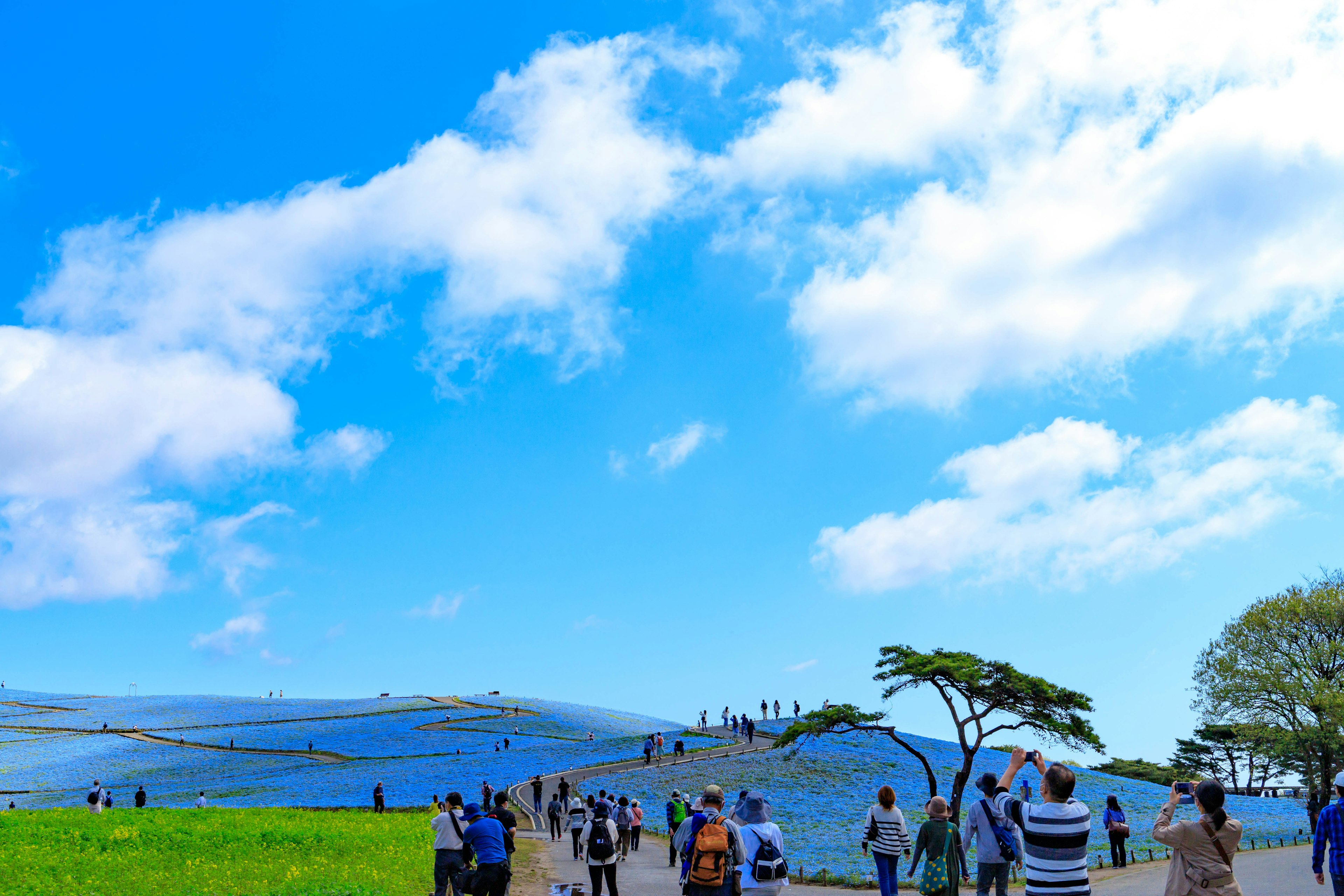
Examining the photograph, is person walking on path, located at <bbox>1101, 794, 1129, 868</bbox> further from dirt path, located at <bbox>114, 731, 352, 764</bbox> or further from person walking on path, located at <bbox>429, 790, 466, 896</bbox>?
dirt path, located at <bbox>114, 731, 352, 764</bbox>

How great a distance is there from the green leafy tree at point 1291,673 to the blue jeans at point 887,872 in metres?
39.0

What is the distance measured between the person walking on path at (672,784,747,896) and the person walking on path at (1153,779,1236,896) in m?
4.12

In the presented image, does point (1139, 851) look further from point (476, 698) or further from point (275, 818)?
point (476, 698)

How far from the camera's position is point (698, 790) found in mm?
46969

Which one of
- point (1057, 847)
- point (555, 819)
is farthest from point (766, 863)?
point (555, 819)

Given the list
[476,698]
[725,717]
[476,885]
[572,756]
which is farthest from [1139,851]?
[476,698]

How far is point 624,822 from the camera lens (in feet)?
93.2

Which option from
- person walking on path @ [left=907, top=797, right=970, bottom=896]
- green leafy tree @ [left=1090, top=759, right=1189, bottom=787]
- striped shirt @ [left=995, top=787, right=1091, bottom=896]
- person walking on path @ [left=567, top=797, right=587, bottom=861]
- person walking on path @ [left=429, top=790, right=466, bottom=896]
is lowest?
green leafy tree @ [left=1090, top=759, right=1189, bottom=787]

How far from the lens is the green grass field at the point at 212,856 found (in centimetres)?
1933

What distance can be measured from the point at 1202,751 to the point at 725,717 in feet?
122

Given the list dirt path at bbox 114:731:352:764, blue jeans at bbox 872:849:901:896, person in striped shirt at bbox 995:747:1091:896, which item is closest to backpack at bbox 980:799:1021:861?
blue jeans at bbox 872:849:901:896

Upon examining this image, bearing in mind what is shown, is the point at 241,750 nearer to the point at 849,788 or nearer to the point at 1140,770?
the point at 849,788

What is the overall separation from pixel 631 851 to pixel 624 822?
273 cm

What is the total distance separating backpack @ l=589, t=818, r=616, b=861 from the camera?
16922mm
